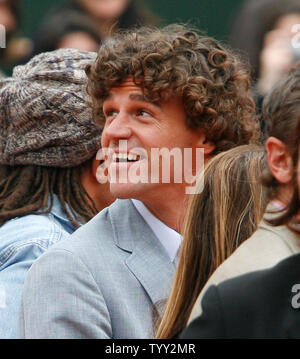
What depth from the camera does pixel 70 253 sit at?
241 centimetres

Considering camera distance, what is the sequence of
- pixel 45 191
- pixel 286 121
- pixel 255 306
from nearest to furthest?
pixel 255 306 → pixel 286 121 → pixel 45 191

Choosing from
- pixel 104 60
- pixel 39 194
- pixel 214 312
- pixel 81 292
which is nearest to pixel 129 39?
pixel 104 60

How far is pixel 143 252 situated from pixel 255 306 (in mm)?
902

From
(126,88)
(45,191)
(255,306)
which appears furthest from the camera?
(45,191)

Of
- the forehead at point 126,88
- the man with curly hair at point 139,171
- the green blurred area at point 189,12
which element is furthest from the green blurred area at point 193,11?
the forehead at point 126,88

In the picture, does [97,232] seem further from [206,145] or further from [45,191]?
[45,191]

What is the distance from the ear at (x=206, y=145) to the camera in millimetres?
2812

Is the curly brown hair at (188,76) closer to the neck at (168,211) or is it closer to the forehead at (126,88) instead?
the forehead at (126,88)

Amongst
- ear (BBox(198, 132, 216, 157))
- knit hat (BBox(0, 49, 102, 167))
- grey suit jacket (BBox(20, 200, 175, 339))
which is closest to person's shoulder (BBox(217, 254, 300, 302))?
grey suit jacket (BBox(20, 200, 175, 339))

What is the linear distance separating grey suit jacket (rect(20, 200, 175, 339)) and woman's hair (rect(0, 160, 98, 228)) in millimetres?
614

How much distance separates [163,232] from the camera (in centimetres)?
262

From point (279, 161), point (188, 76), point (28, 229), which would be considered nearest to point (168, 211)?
point (188, 76)
